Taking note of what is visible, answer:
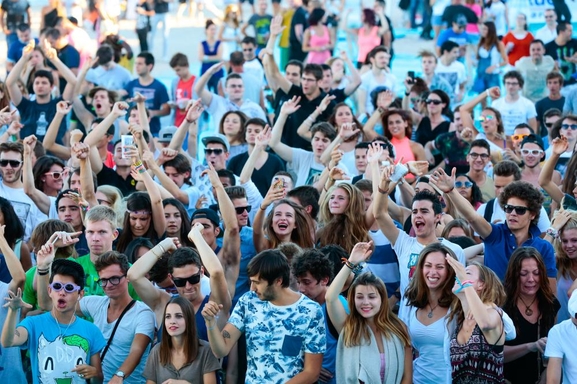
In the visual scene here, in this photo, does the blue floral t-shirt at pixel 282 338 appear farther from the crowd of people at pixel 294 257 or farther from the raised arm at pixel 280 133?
the raised arm at pixel 280 133

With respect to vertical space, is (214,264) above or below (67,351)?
above

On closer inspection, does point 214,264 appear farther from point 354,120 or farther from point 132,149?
point 354,120

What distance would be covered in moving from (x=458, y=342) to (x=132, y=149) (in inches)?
127

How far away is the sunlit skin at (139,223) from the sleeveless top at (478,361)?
8.95 feet

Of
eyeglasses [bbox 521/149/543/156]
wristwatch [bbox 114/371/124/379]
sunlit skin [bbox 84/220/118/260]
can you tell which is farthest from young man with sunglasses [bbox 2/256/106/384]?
eyeglasses [bbox 521/149/543/156]

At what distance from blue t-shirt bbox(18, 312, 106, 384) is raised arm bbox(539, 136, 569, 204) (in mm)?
4242

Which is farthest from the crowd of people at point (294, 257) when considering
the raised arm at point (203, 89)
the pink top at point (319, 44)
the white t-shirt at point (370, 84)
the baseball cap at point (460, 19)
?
the baseball cap at point (460, 19)

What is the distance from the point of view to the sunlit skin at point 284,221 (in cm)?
764

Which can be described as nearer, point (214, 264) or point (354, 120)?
Result: point (214, 264)

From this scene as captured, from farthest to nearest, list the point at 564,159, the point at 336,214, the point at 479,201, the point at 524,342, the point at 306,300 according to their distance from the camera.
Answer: the point at 564,159
the point at 479,201
the point at 336,214
the point at 524,342
the point at 306,300

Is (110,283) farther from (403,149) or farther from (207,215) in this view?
(403,149)

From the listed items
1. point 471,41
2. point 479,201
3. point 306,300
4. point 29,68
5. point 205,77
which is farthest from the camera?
point 471,41

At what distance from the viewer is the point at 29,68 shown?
13.7 meters

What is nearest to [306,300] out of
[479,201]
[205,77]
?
[479,201]
